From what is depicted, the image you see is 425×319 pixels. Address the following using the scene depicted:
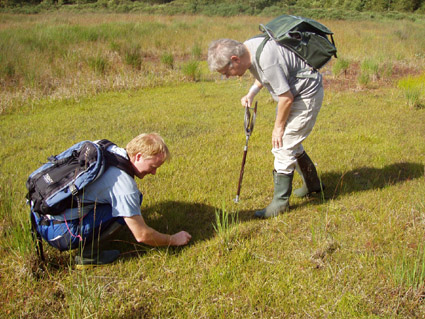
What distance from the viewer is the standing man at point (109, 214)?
2555 mm

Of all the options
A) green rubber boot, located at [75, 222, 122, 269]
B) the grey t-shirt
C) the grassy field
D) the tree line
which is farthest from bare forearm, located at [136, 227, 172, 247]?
the tree line

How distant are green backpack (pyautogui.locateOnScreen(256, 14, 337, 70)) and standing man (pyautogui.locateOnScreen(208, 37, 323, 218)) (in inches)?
2.3

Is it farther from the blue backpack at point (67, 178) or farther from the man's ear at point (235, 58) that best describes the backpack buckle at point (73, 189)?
the man's ear at point (235, 58)

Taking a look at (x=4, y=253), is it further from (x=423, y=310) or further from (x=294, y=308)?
(x=423, y=310)

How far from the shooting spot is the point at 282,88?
2.90m

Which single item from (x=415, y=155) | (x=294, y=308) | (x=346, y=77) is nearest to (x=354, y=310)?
(x=294, y=308)

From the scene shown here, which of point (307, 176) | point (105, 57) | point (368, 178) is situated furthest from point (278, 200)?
Result: point (105, 57)

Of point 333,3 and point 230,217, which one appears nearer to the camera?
point 230,217

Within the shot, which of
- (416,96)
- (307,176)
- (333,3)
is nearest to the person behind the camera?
(307,176)

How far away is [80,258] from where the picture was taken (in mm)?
2756

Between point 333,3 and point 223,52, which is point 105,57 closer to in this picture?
point 223,52

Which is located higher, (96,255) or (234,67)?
(234,67)

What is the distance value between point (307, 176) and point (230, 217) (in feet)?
3.17

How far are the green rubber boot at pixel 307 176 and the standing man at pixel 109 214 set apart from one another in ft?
5.43
